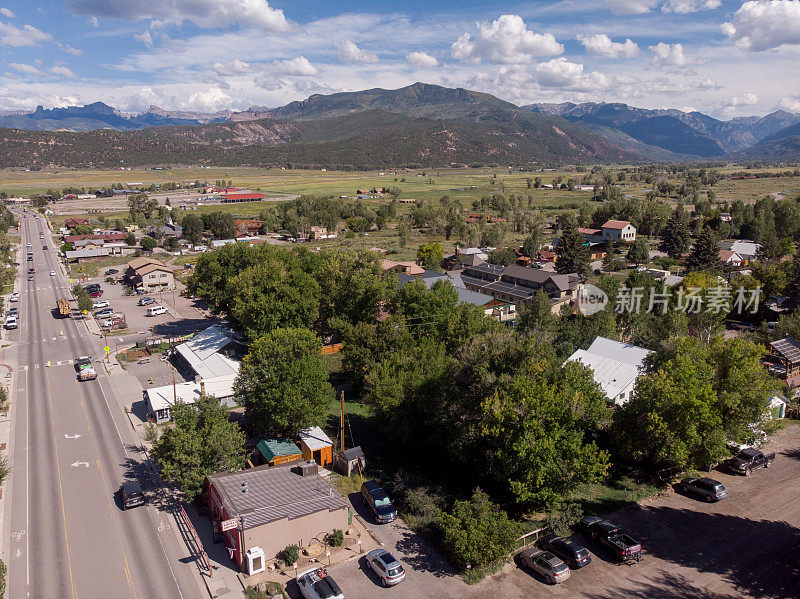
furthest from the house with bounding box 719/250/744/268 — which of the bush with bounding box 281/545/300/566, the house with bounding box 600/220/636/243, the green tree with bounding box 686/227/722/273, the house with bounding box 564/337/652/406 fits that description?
the bush with bounding box 281/545/300/566

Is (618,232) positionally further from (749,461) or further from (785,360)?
(749,461)

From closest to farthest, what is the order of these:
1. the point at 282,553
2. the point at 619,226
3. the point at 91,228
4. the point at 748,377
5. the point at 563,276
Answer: the point at 282,553 < the point at 748,377 < the point at 563,276 < the point at 619,226 < the point at 91,228

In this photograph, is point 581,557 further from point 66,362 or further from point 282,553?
point 66,362

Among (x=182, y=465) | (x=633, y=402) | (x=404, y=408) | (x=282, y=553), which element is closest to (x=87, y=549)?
(x=182, y=465)

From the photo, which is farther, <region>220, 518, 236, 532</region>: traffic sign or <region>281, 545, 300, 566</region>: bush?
<region>281, 545, 300, 566</region>: bush

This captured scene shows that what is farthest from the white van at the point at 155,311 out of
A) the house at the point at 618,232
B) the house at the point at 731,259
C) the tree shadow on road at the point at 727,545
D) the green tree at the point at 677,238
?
the green tree at the point at 677,238

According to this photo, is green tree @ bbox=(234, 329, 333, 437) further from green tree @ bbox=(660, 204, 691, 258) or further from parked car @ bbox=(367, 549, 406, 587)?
green tree @ bbox=(660, 204, 691, 258)
